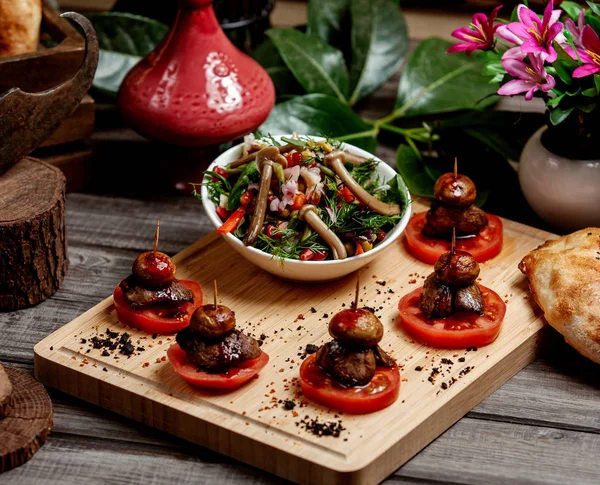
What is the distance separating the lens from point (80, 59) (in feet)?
10.5

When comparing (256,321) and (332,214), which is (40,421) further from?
(332,214)

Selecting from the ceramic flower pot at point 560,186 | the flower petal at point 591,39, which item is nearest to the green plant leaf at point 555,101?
the flower petal at point 591,39

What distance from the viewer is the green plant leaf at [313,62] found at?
3.76 m

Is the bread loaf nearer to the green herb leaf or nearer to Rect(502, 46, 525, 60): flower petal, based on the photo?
the green herb leaf

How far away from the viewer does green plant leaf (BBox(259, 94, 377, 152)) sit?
3510 mm

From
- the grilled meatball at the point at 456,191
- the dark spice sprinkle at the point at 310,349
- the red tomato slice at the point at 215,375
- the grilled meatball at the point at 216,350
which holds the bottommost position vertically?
the dark spice sprinkle at the point at 310,349

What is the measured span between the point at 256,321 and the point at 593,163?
1.23 metres

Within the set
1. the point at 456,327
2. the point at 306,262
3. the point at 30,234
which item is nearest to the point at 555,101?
the point at 456,327

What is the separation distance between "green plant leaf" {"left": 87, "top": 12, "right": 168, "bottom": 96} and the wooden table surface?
1043 mm

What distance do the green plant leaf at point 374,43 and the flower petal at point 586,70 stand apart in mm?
1258

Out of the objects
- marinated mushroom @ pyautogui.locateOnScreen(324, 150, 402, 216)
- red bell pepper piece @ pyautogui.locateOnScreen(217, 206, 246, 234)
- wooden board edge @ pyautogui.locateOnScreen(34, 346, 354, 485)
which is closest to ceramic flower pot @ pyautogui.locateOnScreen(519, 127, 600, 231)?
Result: marinated mushroom @ pyautogui.locateOnScreen(324, 150, 402, 216)

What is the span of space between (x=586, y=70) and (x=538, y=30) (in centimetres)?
20

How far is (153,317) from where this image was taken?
261 cm

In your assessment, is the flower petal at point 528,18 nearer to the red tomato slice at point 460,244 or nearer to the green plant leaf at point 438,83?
the red tomato slice at point 460,244
